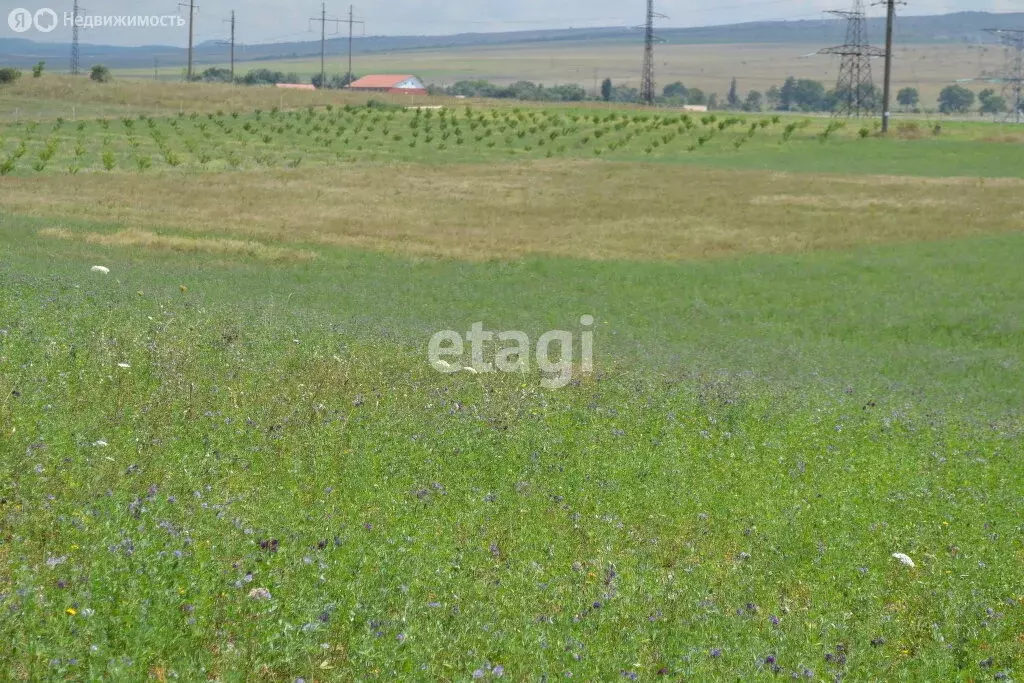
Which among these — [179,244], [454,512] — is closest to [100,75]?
[179,244]

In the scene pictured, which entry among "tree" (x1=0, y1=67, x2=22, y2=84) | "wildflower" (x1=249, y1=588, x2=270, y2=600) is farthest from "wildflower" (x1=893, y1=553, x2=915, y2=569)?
"tree" (x1=0, y1=67, x2=22, y2=84)

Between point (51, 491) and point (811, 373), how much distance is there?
1533cm

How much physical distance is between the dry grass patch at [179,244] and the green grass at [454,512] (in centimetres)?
1260

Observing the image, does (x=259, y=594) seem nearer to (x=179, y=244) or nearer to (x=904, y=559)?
(x=904, y=559)

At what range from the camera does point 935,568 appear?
9156 mm

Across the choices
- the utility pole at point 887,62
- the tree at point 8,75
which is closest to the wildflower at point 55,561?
the utility pole at point 887,62

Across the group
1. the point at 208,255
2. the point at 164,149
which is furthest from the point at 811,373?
the point at 164,149

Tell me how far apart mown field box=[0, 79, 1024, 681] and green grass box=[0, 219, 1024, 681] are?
36 millimetres

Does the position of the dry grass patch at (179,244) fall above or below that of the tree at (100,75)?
below

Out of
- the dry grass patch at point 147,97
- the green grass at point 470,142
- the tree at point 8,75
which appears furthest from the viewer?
the tree at point 8,75

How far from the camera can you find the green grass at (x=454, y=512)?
6664 millimetres

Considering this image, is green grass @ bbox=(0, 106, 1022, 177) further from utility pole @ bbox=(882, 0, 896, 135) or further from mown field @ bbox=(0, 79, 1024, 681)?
mown field @ bbox=(0, 79, 1024, 681)

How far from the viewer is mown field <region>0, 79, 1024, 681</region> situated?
6785 millimetres

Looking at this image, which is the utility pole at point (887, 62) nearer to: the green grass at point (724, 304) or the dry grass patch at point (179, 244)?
the green grass at point (724, 304)
